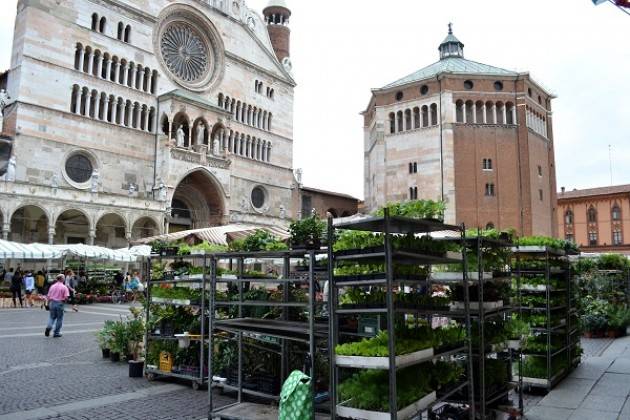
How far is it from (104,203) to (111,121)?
5.94 m

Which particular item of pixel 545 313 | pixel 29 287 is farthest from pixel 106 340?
pixel 29 287

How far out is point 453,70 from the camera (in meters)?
A: 45.7

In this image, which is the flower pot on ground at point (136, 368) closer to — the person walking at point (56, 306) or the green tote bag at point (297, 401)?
the green tote bag at point (297, 401)

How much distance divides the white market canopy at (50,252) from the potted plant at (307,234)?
18701 millimetres

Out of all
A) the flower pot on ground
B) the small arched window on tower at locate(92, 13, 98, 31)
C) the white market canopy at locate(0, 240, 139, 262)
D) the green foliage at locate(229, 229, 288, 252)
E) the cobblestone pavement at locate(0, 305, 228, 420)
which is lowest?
the cobblestone pavement at locate(0, 305, 228, 420)

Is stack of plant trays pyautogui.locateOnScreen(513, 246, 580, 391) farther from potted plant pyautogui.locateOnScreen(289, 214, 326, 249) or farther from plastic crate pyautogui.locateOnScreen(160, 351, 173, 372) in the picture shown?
plastic crate pyautogui.locateOnScreen(160, 351, 173, 372)

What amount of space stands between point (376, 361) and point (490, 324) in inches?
125

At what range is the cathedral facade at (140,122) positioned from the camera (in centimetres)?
2744

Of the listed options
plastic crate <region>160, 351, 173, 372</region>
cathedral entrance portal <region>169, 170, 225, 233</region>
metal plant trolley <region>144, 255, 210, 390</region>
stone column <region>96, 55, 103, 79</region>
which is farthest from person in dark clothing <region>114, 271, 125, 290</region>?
plastic crate <region>160, 351, 173, 372</region>

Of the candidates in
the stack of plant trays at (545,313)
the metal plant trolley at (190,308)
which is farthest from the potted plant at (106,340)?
the stack of plant trays at (545,313)

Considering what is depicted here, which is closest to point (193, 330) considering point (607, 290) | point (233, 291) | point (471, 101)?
point (233, 291)

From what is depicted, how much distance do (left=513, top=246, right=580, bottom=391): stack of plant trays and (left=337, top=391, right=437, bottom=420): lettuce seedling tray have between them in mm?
3624

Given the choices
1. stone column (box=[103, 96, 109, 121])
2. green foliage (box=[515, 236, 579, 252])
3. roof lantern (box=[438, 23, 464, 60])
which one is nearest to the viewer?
green foliage (box=[515, 236, 579, 252])

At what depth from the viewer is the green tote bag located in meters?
5.05
